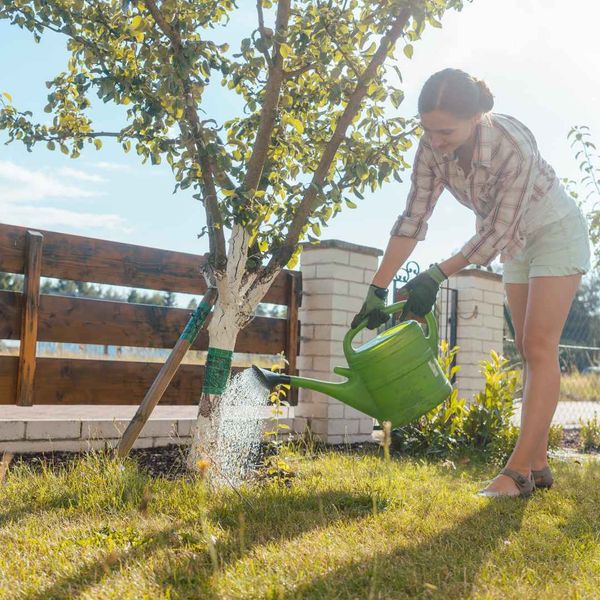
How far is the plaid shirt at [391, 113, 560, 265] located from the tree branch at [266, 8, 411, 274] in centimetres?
50

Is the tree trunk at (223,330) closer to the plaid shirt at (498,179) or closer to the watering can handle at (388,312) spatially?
the watering can handle at (388,312)

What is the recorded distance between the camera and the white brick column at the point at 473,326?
646 cm

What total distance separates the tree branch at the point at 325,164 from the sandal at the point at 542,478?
144 centimetres

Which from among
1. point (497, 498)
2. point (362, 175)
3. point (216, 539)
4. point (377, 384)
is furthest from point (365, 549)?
point (362, 175)

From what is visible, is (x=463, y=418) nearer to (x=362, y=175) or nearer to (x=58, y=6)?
(x=362, y=175)

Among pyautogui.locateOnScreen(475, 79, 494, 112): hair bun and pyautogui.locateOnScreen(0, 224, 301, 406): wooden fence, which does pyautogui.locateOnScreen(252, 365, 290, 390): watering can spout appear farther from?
pyautogui.locateOnScreen(0, 224, 301, 406): wooden fence

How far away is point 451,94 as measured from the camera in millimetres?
2467

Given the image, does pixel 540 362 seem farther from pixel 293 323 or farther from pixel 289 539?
pixel 293 323

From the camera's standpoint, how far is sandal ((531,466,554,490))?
10.1 feet

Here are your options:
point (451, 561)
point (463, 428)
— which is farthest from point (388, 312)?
point (463, 428)

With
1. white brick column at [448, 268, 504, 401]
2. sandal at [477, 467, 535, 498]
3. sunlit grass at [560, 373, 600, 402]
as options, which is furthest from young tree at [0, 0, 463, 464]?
sunlit grass at [560, 373, 600, 402]

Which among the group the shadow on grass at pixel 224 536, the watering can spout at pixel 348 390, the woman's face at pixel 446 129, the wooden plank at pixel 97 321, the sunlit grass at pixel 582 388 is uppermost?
the woman's face at pixel 446 129

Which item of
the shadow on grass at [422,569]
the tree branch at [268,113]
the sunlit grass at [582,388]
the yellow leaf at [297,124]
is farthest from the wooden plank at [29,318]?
the sunlit grass at [582,388]

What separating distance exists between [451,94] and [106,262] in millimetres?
2447
